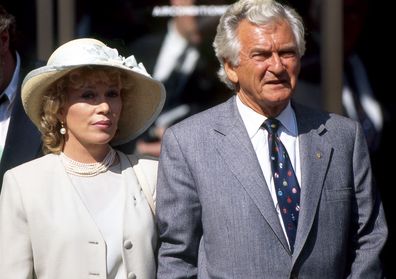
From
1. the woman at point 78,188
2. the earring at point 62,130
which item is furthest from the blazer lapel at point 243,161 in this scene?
the earring at point 62,130

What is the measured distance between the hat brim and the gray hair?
12.1 inches

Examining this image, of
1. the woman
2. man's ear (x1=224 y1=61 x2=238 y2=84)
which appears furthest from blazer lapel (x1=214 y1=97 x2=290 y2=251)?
the woman

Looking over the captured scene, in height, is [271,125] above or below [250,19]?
below

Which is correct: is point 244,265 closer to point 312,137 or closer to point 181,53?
point 312,137

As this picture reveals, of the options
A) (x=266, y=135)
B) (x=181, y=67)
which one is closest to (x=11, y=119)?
(x=266, y=135)

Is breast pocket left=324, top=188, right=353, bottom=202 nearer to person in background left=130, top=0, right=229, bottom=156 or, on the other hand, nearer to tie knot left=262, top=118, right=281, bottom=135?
tie knot left=262, top=118, right=281, bottom=135

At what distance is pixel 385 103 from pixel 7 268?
3.01 m

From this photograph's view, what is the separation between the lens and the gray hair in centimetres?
395

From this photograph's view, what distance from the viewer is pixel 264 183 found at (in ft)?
12.8

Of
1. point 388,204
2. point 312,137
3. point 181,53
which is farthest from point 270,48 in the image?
point 388,204

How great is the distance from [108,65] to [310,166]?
81cm

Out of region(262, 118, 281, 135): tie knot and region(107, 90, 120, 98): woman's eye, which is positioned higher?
region(107, 90, 120, 98): woman's eye

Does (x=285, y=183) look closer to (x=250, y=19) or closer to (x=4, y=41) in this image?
(x=250, y=19)

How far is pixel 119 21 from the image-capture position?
6105 millimetres
